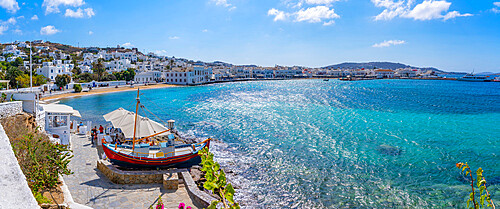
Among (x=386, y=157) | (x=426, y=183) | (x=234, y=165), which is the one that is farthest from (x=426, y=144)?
(x=234, y=165)

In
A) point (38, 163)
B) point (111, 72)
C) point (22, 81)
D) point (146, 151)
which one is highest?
point (111, 72)

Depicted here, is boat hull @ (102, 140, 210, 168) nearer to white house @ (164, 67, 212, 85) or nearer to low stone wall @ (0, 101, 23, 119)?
low stone wall @ (0, 101, 23, 119)

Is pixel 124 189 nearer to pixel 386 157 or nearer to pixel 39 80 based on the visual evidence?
pixel 386 157

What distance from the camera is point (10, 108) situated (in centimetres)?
1329

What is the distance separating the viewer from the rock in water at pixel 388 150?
18.1 metres

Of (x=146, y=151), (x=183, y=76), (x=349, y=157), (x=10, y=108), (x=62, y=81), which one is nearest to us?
(x=146, y=151)

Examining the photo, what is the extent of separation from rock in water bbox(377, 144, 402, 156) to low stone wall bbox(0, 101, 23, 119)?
20.6 meters

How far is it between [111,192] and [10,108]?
7.88m

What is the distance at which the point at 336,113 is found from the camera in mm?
34656

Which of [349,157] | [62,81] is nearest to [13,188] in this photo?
[349,157]

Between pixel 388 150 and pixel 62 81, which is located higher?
pixel 62 81

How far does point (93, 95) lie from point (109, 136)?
44271 millimetres

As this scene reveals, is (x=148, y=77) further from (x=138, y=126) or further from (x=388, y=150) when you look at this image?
(x=388, y=150)

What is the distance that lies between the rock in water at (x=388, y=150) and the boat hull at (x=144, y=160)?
12711mm
